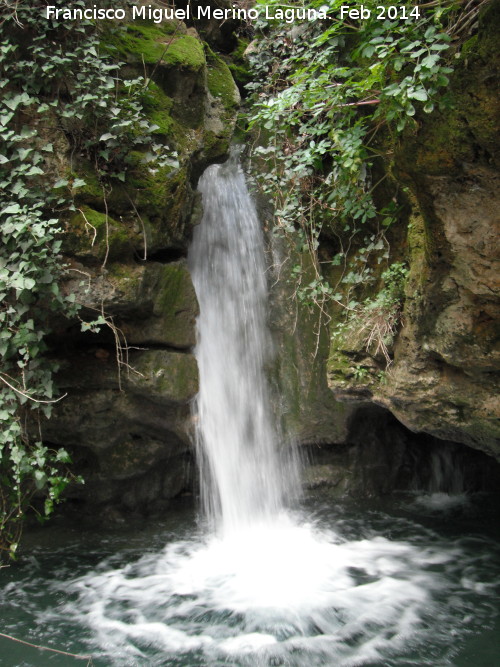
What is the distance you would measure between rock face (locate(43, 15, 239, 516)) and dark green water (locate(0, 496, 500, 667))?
2.78ft

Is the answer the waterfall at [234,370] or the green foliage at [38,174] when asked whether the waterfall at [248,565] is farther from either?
the green foliage at [38,174]

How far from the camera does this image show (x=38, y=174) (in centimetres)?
421

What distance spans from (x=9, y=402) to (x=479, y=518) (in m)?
4.74

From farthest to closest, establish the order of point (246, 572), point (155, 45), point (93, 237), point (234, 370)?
point (234, 370) < point (155, 45) < point (246, 572) < point (93, 237)

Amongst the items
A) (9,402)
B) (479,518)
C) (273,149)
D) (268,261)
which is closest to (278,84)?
(273,149)

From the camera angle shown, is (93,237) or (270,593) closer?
(270,593)

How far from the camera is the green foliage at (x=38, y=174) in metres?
4.05

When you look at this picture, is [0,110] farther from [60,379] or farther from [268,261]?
[268,261]

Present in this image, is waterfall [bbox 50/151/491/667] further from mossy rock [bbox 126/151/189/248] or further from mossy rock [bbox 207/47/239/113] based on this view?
mossy rock [bbox 126/151/189/248]

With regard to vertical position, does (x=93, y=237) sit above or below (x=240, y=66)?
below

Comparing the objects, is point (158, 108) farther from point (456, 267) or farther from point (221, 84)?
point (456, 267)

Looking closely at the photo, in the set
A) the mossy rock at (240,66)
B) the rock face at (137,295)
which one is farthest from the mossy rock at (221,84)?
the mossy rock at (240,66)

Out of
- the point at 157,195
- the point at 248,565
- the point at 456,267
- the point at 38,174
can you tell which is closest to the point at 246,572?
the point at 248,565

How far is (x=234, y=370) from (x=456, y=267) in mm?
3029
